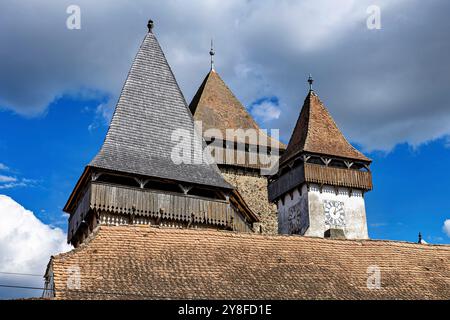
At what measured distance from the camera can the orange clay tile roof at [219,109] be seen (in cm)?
2766

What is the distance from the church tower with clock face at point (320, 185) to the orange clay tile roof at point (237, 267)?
10772 mm

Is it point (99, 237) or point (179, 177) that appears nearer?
point (99, 237)

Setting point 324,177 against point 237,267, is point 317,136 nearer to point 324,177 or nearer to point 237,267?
point 324,177

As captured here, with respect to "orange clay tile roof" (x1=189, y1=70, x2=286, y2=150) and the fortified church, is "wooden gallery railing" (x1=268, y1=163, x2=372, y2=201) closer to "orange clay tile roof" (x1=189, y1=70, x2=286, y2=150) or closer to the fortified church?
the fortified church

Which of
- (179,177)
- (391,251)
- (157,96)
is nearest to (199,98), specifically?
(157,96)

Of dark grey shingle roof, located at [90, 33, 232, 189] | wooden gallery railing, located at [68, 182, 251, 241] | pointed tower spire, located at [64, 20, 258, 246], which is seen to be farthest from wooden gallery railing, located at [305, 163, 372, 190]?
wooden gallery railing, located at [68, 182, 251, 241]

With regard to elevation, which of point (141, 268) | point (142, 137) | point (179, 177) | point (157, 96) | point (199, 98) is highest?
point (199, 98)

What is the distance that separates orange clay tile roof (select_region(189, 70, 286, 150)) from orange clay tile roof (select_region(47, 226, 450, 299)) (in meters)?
14.4

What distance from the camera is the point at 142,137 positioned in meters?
17.6

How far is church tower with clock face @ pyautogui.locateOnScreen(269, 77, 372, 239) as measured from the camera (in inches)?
971

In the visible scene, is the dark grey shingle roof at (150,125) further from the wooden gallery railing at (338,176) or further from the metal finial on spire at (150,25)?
the wooden gallery railing at (338,176)

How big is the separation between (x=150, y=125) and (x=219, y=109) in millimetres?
10495

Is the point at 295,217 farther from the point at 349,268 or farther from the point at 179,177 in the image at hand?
the point at 349,268
